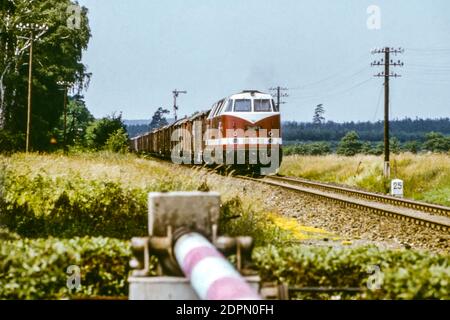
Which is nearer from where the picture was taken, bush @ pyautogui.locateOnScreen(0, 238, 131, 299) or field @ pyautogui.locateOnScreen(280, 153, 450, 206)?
bush @ pyautogui.locateOnScreen(0, 238, 131, 299)

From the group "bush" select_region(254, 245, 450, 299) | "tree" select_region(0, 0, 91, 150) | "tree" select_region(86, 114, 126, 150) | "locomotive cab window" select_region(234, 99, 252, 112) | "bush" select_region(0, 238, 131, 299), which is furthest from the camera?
"tree" select_region(86, 114, 126, 150)

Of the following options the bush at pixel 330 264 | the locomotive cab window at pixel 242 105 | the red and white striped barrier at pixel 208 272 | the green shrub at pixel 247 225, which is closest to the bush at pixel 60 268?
→ the red and white striped barrier at pixel 208 272

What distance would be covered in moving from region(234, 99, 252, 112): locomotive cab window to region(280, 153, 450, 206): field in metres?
6.89

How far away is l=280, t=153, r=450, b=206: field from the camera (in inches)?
950

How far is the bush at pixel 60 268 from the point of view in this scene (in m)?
6.12

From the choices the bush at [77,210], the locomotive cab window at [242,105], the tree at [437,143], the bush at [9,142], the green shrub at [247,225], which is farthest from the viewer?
the tree at [437,143]

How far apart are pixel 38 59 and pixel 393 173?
25242mm

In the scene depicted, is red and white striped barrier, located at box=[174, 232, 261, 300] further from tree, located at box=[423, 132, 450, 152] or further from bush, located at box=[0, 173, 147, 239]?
tree, located at box=[423, 132, 450, 152]

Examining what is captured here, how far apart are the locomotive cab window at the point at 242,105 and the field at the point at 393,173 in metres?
6.89

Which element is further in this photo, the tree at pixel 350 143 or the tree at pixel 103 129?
the tree at pixel 350 143

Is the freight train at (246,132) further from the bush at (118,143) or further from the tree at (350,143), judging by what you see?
the tree at (350,143)

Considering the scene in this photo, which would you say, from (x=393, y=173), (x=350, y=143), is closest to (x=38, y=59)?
(x=393, y=173)

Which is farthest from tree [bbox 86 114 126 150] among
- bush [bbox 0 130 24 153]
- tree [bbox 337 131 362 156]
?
tree [bbox 337 131 362 156]
